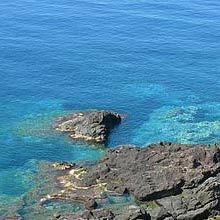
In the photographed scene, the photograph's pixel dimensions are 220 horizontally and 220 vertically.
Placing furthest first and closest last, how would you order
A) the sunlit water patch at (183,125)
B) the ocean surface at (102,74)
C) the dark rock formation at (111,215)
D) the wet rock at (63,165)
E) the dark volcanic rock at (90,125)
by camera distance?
the sunlit water patch at (183,125) → the dark volcanic rock at (90,125) → the ocean surface at (102,74) → the wet rock at (63,165) → the dark rock formation at (111,215)

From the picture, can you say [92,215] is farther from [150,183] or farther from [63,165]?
[63,165]

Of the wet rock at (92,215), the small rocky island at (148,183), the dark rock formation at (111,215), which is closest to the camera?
the dark rock formation at (111,215)

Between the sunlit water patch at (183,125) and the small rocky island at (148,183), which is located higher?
the small rocky island at (148,183)

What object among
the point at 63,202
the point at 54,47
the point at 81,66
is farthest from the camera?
the point at 54,47

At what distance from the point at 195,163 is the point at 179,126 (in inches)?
791

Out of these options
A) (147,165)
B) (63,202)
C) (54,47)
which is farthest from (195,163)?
(54,47)

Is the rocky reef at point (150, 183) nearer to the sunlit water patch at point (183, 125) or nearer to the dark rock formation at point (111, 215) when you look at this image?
the dark rock formation at point (111, 215)

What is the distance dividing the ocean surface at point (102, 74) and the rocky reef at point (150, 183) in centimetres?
589

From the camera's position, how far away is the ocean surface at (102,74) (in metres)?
84.1

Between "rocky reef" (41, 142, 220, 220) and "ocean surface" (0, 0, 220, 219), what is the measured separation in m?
5.89

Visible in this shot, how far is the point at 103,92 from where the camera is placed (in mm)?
103938

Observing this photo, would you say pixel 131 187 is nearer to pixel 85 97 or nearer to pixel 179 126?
pixel 179 126

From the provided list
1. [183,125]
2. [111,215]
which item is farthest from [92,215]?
[183,125]

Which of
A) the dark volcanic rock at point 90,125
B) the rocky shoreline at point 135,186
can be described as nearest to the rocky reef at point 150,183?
the rocky shoreline at point 135,186
